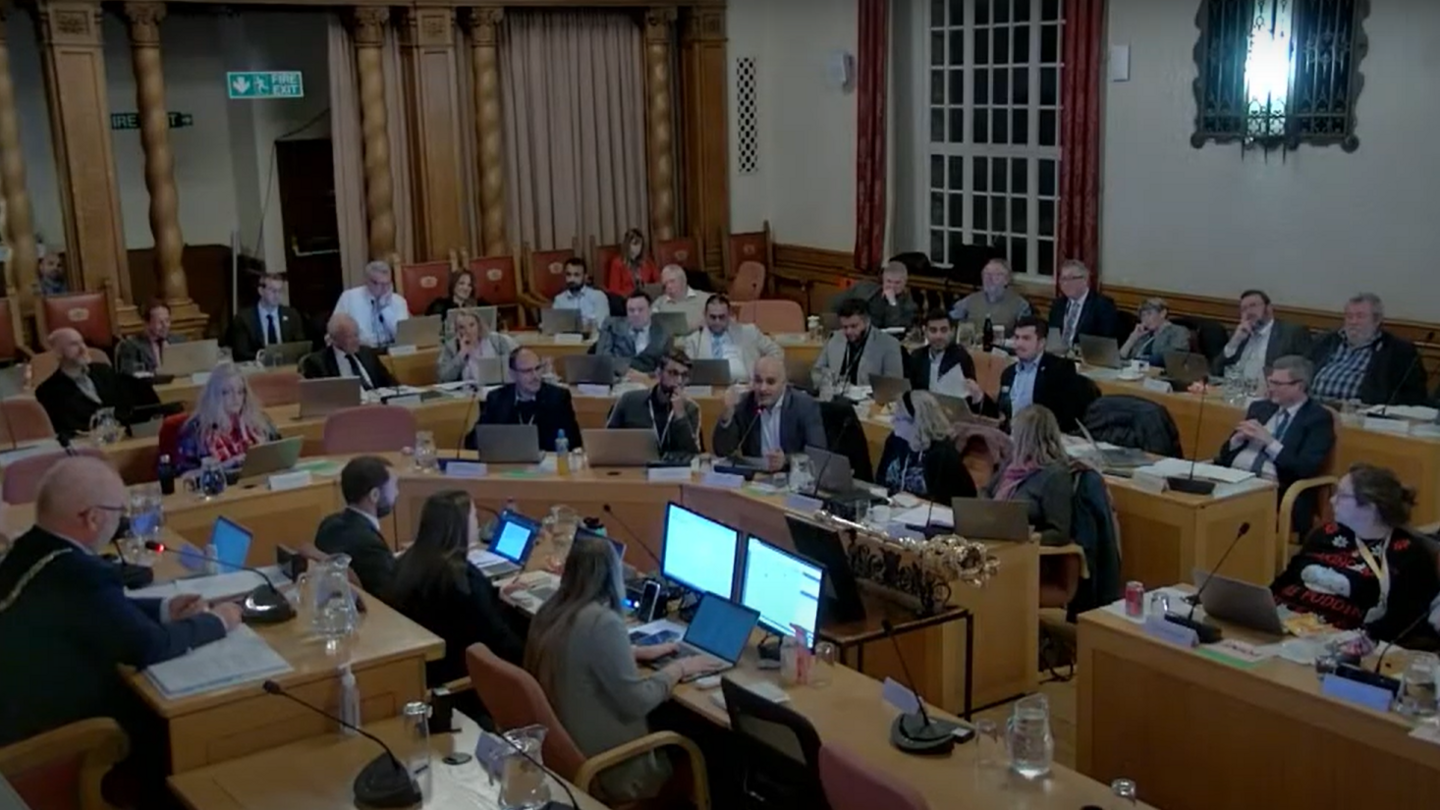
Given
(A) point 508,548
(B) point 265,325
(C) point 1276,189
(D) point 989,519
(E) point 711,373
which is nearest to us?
(D) point 989,519

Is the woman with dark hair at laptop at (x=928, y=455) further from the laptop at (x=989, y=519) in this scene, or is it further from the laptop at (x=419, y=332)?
the laptop at (x=419, y=332)

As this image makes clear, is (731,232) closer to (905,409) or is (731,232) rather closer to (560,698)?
(905,409)

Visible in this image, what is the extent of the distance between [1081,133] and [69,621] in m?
7.76

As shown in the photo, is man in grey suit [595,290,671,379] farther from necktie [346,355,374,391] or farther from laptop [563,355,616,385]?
necktie [346,355,374,391]

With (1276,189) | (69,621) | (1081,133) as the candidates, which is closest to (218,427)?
(69,621)

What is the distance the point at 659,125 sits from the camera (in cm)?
1244

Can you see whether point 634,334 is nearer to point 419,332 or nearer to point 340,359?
point 419,332

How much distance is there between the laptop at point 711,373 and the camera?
8.09 metres

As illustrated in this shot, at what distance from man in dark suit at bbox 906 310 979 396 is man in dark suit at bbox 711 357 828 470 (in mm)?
1204

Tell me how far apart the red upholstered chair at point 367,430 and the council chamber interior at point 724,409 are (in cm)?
2

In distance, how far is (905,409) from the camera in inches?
241

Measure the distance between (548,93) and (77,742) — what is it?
8978mm

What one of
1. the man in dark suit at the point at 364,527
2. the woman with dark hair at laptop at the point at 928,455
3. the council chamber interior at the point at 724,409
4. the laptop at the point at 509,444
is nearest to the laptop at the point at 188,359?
the council chamber interior at the point at 724,409

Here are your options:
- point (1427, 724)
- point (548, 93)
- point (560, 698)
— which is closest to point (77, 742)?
point (560, 698)
